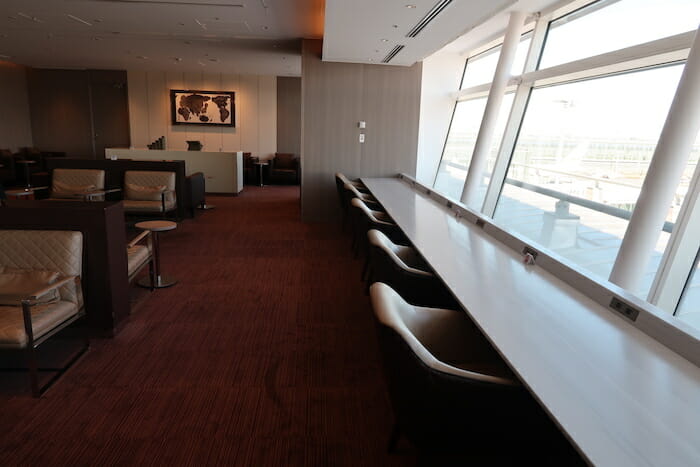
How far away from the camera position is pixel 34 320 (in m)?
2.66

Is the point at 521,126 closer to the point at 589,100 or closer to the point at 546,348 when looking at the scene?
the point at 589,100

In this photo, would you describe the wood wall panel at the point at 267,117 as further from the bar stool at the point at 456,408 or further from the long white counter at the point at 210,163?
the bar stool at the point at 456,408

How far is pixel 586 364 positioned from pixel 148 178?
6884mm

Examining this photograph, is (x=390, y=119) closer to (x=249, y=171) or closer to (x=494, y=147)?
(x=494, y=147)

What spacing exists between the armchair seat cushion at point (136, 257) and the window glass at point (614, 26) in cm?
458

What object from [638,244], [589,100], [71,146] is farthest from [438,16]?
[71,146]

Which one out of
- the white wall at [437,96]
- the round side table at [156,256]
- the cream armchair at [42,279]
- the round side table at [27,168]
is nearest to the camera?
the cream armchair at [42,279]

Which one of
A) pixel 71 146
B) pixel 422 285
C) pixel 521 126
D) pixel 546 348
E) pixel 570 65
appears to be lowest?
pixel 71 146

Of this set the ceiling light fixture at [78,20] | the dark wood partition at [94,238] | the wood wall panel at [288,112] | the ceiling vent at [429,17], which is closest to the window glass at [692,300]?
the ceiling vent at [429,17]

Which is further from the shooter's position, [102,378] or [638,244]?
[638,244]

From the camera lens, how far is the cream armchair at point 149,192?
681cm

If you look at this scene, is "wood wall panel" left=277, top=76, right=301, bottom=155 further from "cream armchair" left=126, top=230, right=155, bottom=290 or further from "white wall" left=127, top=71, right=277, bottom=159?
"cream armchair" left=126, top=230, right=155, bottom=290

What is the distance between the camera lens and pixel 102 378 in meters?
2.88

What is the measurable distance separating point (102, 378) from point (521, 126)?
18.9ft
